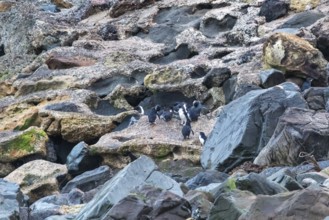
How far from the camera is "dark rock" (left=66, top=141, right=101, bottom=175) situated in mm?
17484

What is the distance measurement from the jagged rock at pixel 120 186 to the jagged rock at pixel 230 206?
4.13 ft

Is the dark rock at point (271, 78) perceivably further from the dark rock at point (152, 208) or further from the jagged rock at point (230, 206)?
the jagged rock at point (230, 206)

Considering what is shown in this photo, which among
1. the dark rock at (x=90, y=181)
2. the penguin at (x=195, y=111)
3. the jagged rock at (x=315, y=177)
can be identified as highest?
the jagged rock at (x=315, y=177)

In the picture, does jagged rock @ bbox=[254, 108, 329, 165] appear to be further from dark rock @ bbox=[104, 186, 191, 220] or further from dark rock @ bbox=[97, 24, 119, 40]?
dark rock @ bbox=[97, 24, 119, 40]

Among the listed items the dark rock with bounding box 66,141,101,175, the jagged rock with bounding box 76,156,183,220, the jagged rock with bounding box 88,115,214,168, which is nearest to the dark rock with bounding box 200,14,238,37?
the jagged rock with bounding box 88,115,214,168

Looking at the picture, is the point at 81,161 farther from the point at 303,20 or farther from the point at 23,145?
the point at 303,20

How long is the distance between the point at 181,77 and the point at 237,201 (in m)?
14.5

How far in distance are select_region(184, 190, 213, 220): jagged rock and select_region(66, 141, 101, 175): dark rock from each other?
29.3 feet

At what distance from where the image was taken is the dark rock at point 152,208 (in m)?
7.77

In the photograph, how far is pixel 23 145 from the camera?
19.1 meters

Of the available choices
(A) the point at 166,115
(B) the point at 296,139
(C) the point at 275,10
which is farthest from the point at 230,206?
(C) the point at 275,10

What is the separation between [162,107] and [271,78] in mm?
3447

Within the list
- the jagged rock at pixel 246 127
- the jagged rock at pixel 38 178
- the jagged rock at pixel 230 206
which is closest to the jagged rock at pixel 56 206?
the jagged rock at pixel 246 127

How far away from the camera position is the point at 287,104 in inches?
554
